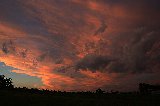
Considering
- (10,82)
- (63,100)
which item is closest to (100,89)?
(63,100)

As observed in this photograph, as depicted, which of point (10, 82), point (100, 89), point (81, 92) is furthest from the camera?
point (10, 82)

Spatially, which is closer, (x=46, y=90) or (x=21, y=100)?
(x=21, y=100)

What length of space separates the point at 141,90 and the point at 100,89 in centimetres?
528

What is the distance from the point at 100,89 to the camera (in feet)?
106

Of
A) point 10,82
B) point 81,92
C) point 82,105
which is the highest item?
point 10,82

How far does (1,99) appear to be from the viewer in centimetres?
2042

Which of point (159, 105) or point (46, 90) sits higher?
point (46, 90)

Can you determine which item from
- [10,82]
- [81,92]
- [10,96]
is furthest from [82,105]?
[10,82]

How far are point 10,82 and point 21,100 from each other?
3465 centimetres

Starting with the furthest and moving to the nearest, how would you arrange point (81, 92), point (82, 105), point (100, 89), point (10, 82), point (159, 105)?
1. point (10, 82)
2. point (100, 89)
3. point (81, 92)
4. point (159, 105)
5. point (82, 105)

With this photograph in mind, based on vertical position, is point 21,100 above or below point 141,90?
below

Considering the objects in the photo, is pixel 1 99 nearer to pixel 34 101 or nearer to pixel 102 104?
pixel 34 101

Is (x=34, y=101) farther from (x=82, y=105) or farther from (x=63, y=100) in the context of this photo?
(x=82, y=105)

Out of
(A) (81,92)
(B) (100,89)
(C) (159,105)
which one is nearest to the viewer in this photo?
(C) (159,105)
